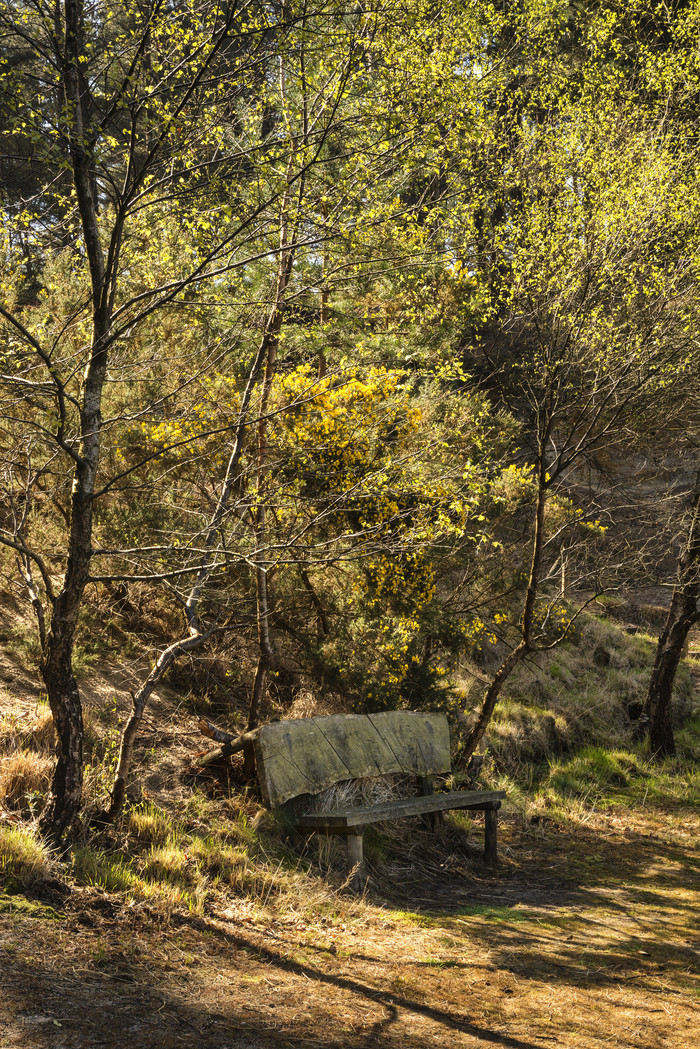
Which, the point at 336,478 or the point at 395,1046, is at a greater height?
the point at 336,478

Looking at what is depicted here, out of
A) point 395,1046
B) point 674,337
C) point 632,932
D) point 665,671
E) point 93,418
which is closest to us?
point 395,1046

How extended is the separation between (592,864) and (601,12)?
1336 cm

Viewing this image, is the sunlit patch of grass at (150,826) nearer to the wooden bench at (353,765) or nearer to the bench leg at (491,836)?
the wooden bench at (353,765)

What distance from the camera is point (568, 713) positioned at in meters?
10.7

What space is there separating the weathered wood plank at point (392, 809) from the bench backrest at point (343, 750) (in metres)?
0.23

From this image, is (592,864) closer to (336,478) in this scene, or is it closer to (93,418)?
(336,478)

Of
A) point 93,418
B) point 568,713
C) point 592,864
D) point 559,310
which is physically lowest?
point 592,864

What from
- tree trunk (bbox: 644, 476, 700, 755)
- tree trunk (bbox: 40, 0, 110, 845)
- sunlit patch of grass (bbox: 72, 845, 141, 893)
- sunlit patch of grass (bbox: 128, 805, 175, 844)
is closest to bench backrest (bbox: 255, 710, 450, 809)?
sunlit patch of grass (bbox: 128, 805, 175, 844)

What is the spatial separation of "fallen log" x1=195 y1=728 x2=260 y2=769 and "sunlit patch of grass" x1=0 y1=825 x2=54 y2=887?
64.7 inches

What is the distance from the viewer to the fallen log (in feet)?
18.0

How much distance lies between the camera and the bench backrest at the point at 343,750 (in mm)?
5445

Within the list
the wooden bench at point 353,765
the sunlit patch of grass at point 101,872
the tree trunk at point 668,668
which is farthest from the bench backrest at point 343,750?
the tree trunk at point 668,668

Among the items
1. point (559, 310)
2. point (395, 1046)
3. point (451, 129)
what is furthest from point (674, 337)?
point (395, 1046)

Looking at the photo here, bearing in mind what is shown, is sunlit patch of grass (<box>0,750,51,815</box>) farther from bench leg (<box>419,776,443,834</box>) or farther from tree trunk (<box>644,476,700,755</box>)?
tree trunk (<box>644,476,700,755</box>)
